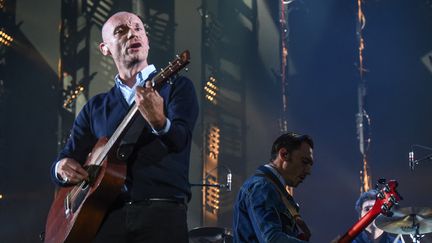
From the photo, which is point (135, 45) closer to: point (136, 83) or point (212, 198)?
point (136, 83)

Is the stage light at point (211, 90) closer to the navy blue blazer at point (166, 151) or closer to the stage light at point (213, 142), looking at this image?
the stage light at point (213, 142)

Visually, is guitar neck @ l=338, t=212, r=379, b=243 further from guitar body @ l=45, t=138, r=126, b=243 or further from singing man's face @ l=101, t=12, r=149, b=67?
singing man's face @ l=101, t=12, r=149, b=67

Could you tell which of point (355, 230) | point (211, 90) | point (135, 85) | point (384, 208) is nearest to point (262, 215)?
point (355, 230)

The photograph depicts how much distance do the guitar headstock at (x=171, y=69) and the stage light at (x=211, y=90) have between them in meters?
7.33

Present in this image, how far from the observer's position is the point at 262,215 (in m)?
3.68

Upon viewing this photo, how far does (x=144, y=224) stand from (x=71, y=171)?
612 mm

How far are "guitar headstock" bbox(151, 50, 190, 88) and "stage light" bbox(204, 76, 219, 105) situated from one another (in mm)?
7332

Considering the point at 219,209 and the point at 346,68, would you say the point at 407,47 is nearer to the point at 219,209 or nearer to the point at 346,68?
the point at 346,68

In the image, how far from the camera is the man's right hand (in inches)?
127

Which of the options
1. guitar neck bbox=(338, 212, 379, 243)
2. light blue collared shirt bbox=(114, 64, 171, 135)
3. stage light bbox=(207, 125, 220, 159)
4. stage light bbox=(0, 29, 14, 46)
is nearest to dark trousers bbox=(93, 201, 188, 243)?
light blue collared shirt bbox=(114, 64, 171, 135)

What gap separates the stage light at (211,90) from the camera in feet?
34.2

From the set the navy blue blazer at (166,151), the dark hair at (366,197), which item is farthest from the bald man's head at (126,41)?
the dark hair at (366,197)

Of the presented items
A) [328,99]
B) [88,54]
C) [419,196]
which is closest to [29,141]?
[88,54]

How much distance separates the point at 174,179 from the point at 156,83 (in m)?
0.51
